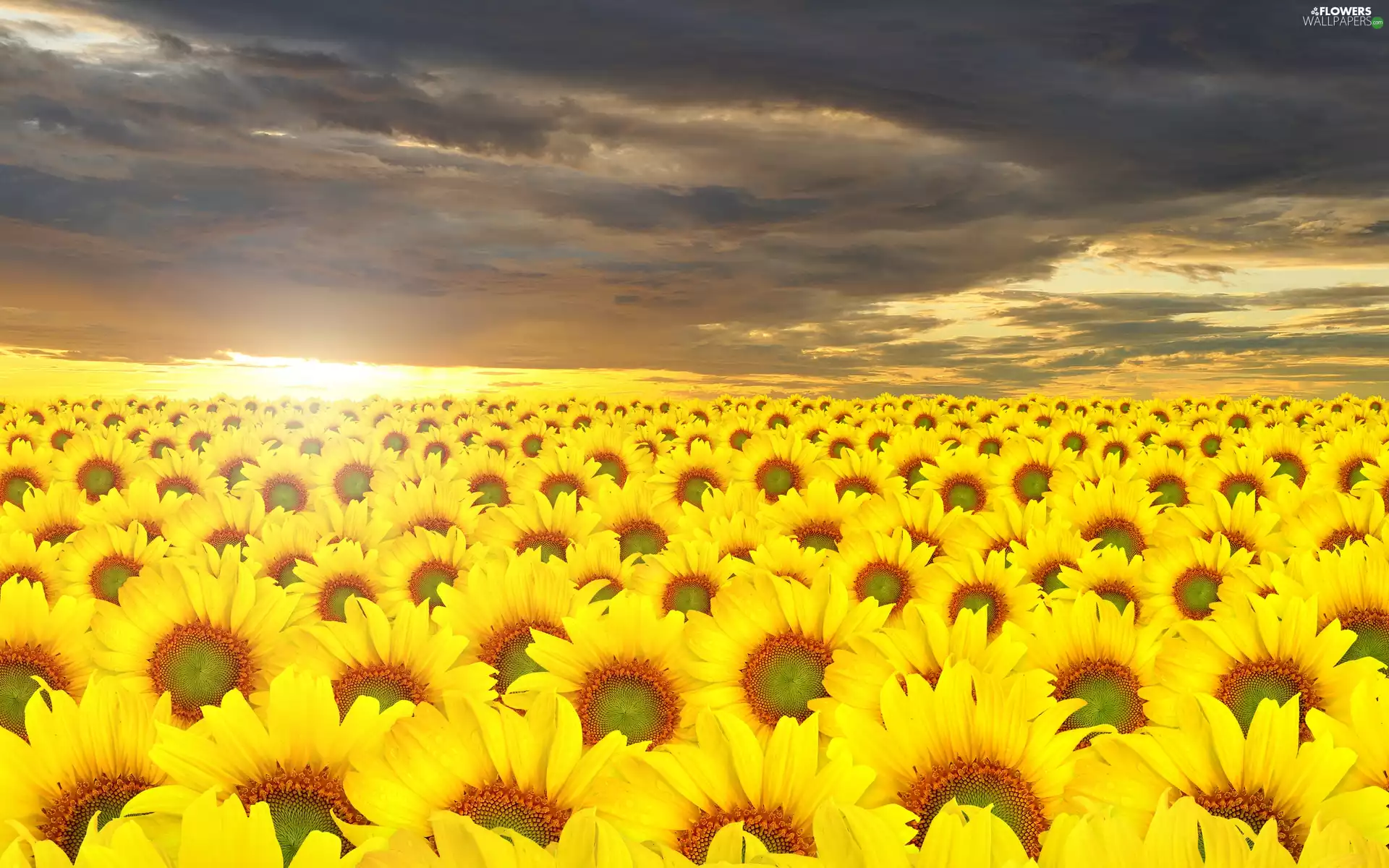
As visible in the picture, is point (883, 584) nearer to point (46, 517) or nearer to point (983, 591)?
point (983, 591)

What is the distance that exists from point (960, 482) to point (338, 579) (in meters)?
6.39

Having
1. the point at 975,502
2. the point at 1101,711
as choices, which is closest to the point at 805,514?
the point at 1101,711

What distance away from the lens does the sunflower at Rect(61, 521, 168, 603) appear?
706 cm

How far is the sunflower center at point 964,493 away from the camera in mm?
10531

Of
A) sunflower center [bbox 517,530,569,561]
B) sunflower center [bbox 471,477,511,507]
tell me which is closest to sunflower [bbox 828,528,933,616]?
sunflower center [bbox 517,530,569,561]

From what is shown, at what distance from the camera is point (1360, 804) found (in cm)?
286

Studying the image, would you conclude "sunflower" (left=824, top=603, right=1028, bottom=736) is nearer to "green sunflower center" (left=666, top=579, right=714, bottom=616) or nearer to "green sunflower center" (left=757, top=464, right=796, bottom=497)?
"green sunflower center" (left=666, top=579, right=714, bottom=616)

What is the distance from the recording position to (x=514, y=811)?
2986 millimetres

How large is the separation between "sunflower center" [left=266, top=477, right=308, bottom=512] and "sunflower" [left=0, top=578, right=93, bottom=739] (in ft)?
18.6

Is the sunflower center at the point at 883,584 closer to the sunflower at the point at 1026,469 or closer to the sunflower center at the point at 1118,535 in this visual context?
the sunflower center at the point at 1118,535

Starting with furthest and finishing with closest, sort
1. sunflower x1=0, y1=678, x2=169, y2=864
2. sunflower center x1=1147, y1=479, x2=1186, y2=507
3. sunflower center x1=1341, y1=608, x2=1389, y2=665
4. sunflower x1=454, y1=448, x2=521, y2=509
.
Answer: sunflower center x1=1147, y1=479, x2=1186, y2=507 < sunflower x1=454, y1=448, x2=521, y2=509 < sunflower center x1=1341, y1=608, x2=1389, y2=665 < sunflower x1=0, y1=678, x2=169, y2=864

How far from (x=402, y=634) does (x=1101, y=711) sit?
9.40ft

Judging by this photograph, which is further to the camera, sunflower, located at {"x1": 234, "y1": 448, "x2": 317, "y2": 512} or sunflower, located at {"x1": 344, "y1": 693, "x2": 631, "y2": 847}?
sunflower, located at {"x1": 234, "y1": 448, "x2": 317, "y2": 512}

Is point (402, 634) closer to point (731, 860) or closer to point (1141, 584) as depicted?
point (731, 860)
